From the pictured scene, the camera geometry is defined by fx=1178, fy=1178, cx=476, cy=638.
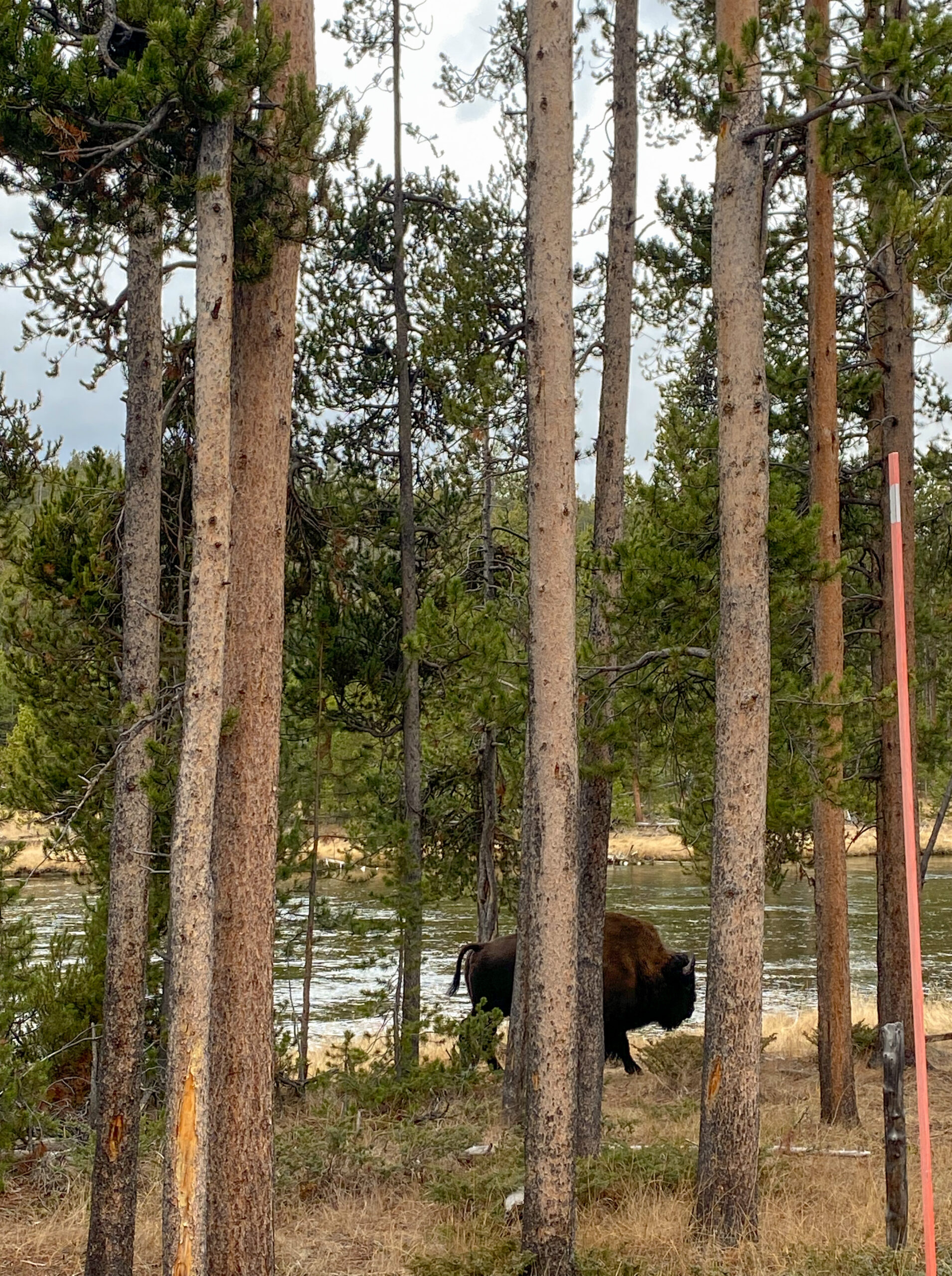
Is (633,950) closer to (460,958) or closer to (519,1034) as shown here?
(460,958)

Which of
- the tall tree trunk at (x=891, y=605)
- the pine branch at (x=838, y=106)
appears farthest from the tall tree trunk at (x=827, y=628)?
the pine branch at (x=838, y=106)

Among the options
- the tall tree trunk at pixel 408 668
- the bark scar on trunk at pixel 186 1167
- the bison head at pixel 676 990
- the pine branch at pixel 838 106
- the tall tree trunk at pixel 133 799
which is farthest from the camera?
the bison head at pixel 676 990

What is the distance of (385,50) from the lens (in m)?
14.3

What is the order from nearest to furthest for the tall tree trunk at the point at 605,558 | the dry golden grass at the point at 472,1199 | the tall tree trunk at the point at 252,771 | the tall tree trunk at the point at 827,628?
1. the tall tree trunk at the point at 252,771
2. the dry golden grass at the point at 472,1199
3. the tall tree trunk at the point at 605,558
4. the tall tree trunk at the point at 827,628

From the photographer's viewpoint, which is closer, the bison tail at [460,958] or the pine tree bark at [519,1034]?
the pine tree bark at [519,1034]

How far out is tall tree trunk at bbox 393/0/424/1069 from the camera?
12516 millimetres

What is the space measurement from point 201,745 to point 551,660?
80.2 inches

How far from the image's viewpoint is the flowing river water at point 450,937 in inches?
563

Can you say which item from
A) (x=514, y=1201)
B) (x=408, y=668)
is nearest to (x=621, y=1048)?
(x=408, y=668)

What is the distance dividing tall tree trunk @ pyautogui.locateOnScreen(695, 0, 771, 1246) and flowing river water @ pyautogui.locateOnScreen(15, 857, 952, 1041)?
5.01 metres

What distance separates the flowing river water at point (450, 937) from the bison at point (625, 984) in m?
0.84

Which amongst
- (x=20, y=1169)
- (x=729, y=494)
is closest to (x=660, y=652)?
(x=729, y=494)

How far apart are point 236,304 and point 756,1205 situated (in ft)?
20.4

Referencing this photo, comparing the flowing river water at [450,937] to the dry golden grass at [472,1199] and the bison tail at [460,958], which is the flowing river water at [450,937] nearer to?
the bison tail at [460,958]
